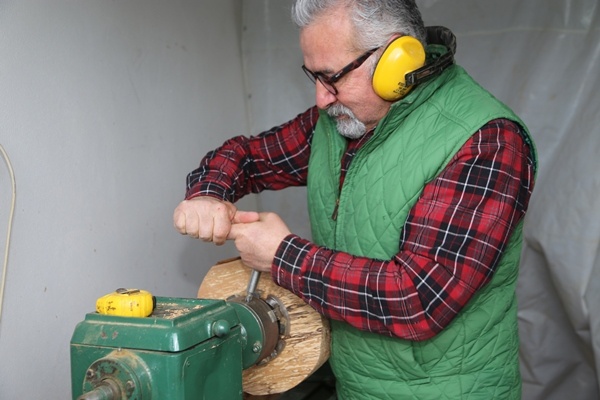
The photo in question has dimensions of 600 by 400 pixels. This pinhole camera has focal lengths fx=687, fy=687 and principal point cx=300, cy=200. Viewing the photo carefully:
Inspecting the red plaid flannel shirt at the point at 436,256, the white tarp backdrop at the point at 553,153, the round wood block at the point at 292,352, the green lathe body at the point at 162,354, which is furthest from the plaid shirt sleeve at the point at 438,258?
the white tarp backdrop at the point at 553,153

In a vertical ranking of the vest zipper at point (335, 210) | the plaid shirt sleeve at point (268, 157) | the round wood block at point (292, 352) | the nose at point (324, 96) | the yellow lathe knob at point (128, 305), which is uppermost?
the nose at point (324, 96)

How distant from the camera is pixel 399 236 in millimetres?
1454

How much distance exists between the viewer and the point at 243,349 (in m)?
1.39

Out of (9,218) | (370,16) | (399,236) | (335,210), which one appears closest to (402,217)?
(399,236)

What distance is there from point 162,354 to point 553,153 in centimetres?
162

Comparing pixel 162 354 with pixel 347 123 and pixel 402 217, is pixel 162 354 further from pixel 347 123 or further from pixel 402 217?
pixel 347 123

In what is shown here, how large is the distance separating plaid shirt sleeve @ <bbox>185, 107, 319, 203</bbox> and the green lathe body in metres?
0.66

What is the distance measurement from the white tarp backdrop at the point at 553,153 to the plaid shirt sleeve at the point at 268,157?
2.44ft

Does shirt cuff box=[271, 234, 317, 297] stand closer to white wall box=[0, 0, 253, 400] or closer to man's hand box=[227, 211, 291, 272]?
man's hand box=[227, 211, 291, 272]

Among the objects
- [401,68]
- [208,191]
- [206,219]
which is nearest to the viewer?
[401,68]

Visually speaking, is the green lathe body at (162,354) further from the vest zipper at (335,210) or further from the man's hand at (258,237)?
the vest zipper at (335,210)

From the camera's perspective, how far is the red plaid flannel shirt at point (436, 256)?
4.41 ft

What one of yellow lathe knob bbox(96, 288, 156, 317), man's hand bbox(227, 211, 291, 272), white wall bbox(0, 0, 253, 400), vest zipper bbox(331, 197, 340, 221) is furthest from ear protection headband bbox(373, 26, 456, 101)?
white wall bbox(0, 0, 253, 400)

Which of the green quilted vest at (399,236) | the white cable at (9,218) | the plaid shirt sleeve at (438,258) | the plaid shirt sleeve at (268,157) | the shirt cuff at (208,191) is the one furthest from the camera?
the plaid shirt sleeve at (268,157)
